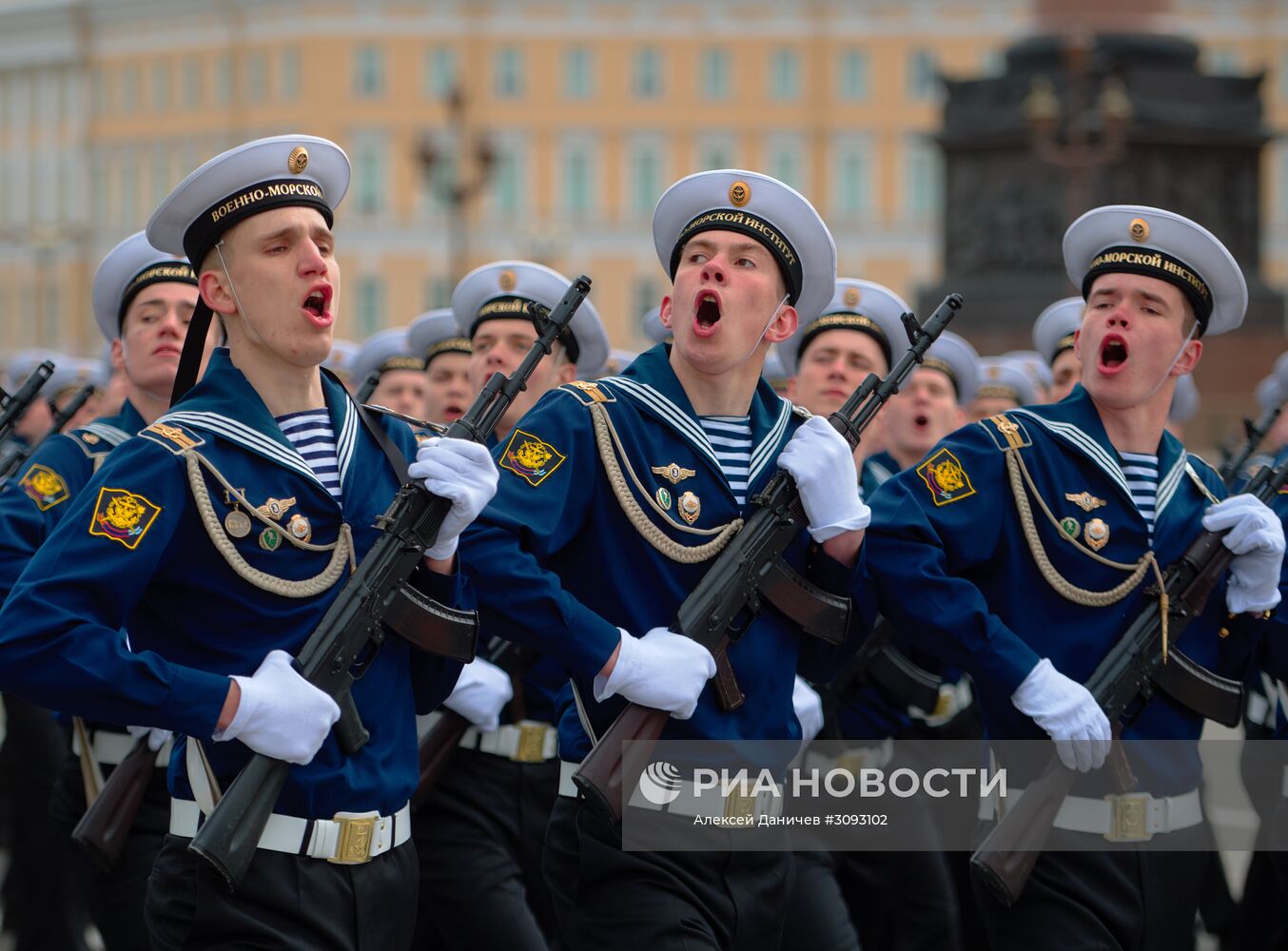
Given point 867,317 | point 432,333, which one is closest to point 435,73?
point 432,333

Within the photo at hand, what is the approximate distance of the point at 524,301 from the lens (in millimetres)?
7148

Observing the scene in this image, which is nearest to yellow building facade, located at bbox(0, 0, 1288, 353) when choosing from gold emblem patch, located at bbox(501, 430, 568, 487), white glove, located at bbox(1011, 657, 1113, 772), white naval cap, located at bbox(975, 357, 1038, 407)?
white naval cap, located at bbox(975, 357, 1038, 407)

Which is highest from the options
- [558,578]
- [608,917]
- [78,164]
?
[558,578]

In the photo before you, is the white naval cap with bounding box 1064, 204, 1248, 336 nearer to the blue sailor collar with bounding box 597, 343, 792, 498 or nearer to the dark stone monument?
the blue sailor collar with bounding box 597, 343, 792, 498

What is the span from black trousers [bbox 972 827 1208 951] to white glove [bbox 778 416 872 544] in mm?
886

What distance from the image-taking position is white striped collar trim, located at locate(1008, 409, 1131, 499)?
5.20 m

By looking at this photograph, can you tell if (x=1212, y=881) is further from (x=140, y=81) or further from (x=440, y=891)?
(x=140, y=81)

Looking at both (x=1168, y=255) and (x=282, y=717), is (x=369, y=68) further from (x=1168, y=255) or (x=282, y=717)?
(x=282, y=717)

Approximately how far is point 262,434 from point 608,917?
125cm

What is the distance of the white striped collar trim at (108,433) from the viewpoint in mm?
6133

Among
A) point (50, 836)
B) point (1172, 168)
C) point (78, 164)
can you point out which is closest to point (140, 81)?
point (78, 164)

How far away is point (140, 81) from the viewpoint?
7306 cm

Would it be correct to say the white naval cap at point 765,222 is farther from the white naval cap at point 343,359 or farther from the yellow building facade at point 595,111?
the yellow building facade at point 595,111

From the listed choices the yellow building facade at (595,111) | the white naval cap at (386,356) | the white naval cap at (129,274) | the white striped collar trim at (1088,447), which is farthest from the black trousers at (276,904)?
the yellow building facade at (595,111)
